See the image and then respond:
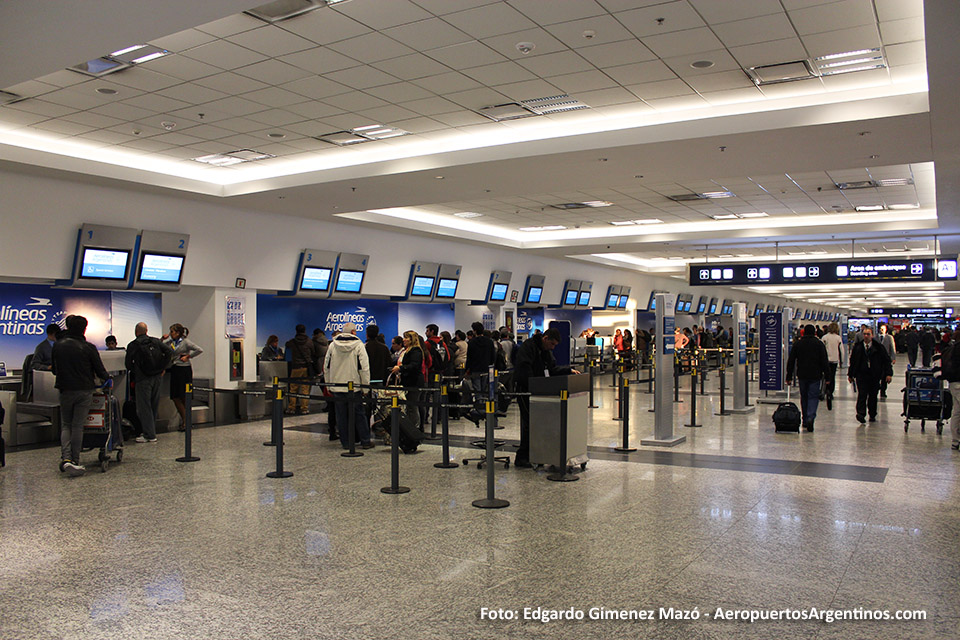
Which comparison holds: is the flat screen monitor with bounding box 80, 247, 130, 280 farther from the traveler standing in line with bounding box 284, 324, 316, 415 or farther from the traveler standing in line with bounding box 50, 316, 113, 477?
the traveler standing in line with bounding box 284, 324, 316, 415

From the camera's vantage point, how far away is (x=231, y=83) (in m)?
7.54

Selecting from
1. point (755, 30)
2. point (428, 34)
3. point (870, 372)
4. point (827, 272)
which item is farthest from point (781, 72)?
point (827, 272)

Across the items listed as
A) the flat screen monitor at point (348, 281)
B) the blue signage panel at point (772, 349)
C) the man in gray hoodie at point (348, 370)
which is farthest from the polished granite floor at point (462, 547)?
the blue signage panel at point (772, 349)

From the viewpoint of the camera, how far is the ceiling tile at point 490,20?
578cm

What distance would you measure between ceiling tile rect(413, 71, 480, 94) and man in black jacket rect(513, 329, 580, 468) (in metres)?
2.95

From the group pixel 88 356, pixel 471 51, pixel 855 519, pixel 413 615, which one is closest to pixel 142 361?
pixel 88 356

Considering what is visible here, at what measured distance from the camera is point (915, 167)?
36.8ft

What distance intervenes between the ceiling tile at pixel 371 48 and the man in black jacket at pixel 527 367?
358 cm

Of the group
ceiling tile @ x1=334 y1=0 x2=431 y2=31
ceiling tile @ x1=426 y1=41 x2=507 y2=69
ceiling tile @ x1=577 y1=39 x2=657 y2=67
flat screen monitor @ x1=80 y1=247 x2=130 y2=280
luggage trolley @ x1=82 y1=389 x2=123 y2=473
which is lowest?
Result: luggage trolley @ x1=82 y1=389 x2=123 y2=473

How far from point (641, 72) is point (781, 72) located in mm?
1383

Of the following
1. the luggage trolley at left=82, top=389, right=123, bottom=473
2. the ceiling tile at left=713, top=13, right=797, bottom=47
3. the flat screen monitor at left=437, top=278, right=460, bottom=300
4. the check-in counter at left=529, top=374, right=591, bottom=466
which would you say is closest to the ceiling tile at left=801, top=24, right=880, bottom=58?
the ceiling tile at left=713, top=13, right=797, bottom=47

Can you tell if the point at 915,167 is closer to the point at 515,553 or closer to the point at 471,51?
the point at 471,51

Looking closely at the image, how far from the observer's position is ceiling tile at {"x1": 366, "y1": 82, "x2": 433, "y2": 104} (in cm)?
767

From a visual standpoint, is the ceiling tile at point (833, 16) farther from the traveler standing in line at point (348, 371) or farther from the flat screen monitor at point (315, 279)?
the flat screen monitor at point (315, 279)
